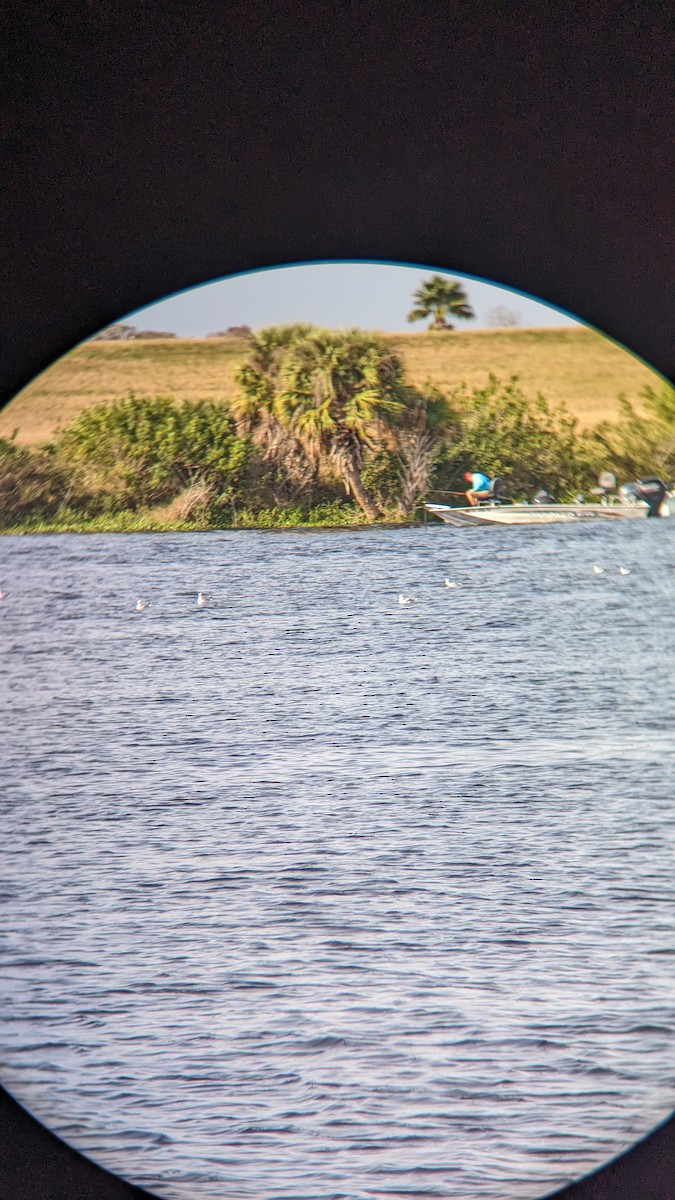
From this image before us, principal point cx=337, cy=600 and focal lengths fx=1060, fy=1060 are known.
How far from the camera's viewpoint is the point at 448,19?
1.63 metres

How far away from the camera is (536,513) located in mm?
1595

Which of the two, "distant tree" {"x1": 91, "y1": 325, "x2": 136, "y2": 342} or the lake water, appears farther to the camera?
"distant tree" {"x1": 91, "y1": 325, "x2": 136, "y2": 342}

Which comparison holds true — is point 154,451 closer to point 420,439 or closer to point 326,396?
point 326,396

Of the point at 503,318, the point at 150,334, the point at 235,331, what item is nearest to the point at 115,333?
the point at 150,334

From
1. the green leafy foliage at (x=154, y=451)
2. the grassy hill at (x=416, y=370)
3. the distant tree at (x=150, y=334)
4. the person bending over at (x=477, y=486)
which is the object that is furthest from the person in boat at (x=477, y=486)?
the distant tree at (x=150, y=334)

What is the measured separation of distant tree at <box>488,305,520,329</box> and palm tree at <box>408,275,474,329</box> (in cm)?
3

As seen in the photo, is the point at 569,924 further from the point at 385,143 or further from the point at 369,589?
the point at 385,143

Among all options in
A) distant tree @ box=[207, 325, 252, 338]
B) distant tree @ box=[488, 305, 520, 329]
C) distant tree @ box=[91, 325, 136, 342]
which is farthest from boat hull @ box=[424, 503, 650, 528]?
distant tree @ box=[91, 325, 136, 342]

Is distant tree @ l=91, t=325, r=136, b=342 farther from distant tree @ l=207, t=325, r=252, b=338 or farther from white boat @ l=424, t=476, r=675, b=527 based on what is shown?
white boat @ l=424, t=476, r=675, b=527

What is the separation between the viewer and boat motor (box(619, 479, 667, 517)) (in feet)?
5.25

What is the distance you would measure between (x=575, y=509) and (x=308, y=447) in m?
0.42

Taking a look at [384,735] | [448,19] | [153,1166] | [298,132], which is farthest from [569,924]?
[448,19]

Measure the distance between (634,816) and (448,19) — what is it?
1.24m

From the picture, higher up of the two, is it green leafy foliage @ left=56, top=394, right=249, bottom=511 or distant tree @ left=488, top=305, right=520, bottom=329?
distant tree @ left=488, top=305, right=520, bottom=329
